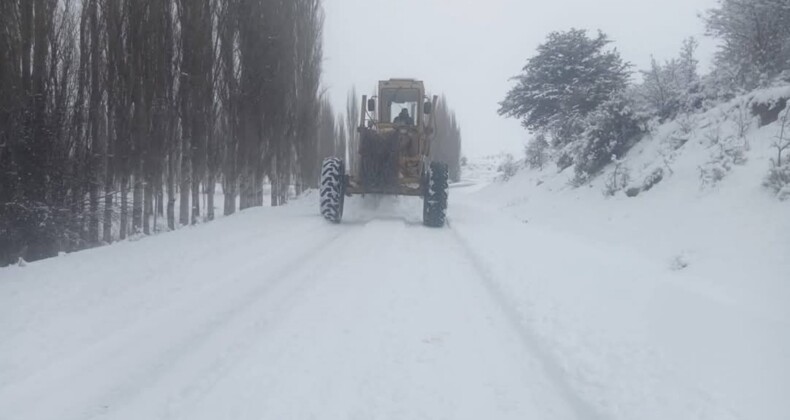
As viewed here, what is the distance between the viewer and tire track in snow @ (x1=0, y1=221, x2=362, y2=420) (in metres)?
2.80

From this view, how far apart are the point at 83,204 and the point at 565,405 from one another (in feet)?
35.0

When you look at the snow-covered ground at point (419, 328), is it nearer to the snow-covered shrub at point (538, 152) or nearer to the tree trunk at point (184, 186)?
the tree trunk at point (184, 186)

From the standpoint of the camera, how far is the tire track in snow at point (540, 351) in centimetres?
281

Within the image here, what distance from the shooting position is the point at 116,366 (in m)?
3.29

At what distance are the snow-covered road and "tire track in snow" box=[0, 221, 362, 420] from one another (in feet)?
0.04

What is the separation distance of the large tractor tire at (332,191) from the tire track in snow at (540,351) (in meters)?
4.86

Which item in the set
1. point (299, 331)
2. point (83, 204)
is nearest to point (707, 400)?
point (299, 331)

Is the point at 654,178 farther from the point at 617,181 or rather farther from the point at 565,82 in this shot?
the point at 565,82

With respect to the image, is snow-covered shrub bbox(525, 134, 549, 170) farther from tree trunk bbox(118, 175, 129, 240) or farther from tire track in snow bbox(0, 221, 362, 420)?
tire track in snow bbox(0, 221, 362, 420)

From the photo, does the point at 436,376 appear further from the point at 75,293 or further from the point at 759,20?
the point at 759,20

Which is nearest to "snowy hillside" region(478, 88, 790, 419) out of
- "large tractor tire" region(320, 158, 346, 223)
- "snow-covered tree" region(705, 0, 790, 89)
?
"snow-covered tree" region(705, 0, 790, 89)

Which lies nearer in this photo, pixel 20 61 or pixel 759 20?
pixel 20 61

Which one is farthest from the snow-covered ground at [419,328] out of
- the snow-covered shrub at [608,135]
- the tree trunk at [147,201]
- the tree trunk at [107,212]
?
the tree trunk at [147,201]

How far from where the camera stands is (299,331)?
3883 millimetres
